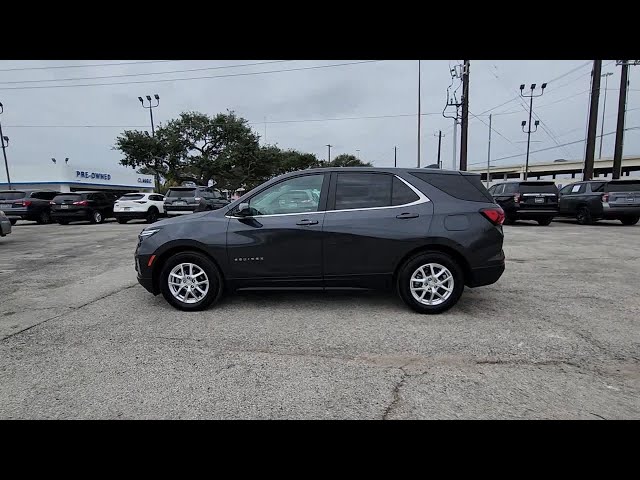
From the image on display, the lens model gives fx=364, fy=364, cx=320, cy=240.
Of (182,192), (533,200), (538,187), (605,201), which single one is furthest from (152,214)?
(605,201)

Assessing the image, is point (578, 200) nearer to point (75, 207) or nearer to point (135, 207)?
point (135, 207)

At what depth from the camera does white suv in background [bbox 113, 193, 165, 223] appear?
58.3 feet

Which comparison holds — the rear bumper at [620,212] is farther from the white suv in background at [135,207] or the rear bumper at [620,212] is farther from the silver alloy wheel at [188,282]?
the white suv in background at [135,207]

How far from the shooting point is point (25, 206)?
57.5 ft

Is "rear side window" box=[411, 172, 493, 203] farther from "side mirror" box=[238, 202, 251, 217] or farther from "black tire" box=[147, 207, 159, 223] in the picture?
"black tire" box=[147, 207, 159, 223]

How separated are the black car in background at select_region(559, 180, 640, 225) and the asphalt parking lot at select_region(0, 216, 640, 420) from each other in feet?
31.8

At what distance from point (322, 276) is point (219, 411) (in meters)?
2.19

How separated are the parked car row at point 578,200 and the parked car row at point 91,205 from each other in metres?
12.8

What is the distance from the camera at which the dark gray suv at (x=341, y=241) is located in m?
4.34

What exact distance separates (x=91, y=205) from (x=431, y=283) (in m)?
18.7

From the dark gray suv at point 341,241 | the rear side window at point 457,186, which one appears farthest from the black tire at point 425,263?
the rear side window at point 457,186
